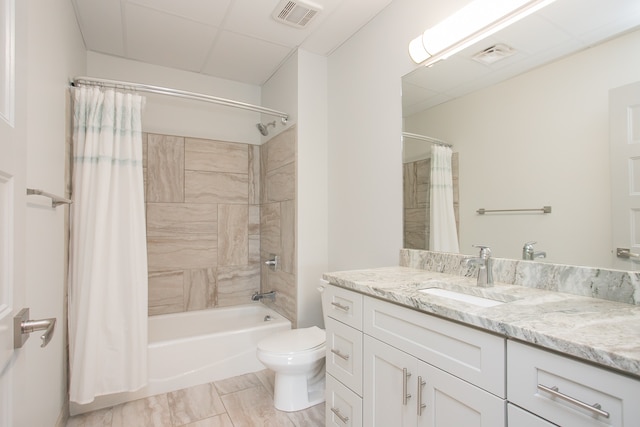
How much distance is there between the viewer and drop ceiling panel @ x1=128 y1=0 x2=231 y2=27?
1923 millimetres

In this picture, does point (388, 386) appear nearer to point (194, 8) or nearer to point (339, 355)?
point (339, 355)

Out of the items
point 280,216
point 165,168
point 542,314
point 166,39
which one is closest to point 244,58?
point 166,39

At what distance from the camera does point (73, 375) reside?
5.78ft

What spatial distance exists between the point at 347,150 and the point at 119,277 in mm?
1693

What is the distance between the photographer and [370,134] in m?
2.06

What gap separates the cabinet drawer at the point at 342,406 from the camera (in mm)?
1304

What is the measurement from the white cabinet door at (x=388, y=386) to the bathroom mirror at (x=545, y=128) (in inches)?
25.5

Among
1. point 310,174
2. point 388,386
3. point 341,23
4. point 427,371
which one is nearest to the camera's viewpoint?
point 427,371

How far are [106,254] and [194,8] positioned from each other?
5.29ft

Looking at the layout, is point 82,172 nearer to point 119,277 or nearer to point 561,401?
point 119,277

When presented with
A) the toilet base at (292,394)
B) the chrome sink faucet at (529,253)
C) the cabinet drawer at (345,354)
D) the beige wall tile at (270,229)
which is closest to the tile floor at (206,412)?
the toilet base at (292,394)

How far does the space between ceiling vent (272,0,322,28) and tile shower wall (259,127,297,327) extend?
28.5 inches

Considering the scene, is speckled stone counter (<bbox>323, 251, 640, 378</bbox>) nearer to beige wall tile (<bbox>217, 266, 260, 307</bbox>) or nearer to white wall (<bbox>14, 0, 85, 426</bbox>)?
white wall (<bbox>14, 0, 85, 426</bbox>)

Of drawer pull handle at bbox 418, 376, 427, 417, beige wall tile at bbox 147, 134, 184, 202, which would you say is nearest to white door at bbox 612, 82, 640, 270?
drawer pull handle at bbox 418, 376, 427, 417
